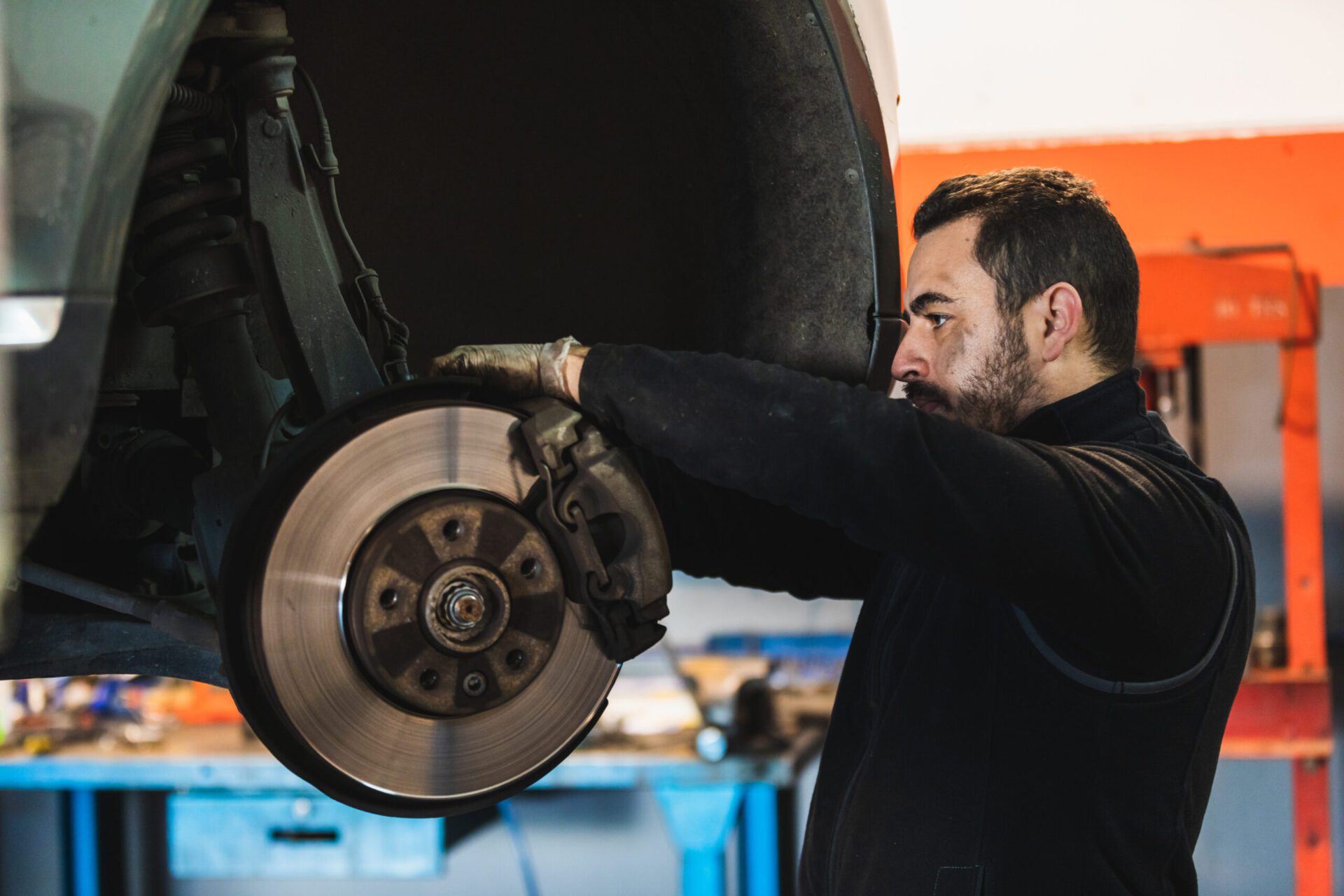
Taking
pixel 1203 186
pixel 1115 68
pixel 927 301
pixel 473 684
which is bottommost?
pixel 473 684

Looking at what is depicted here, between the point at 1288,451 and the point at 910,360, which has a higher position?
the point at 910,360

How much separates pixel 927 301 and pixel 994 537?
0.91 feet

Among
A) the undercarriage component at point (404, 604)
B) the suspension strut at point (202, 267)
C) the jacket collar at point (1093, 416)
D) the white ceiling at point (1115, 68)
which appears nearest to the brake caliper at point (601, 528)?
the undercarriage component at point (404, 604)

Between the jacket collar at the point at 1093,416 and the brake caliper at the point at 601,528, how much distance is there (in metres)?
0.32

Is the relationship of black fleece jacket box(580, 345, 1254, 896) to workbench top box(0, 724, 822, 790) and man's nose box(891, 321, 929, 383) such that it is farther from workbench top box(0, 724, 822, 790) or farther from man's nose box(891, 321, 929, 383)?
workbench top box(0, 724, 822, 790)

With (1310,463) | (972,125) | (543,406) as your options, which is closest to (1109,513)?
(543,406)

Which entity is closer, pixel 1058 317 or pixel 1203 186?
pixel 1058 317

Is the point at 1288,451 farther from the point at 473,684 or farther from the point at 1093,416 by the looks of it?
the point at 473,684

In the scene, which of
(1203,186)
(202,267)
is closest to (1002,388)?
(202,267)

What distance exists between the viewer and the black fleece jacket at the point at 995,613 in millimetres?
611

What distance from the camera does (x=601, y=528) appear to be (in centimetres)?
67

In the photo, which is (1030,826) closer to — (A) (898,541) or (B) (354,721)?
(A) (898,541)

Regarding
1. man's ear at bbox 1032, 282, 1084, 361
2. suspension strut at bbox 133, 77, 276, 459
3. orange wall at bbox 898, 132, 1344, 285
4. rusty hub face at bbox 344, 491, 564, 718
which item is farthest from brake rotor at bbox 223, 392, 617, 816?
orange wall at bbox 898, 132, 1344, 285

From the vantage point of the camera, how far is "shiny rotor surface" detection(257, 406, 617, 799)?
61 cm
